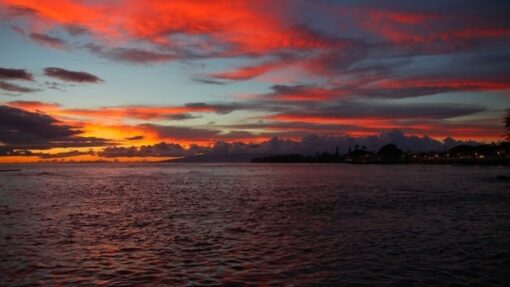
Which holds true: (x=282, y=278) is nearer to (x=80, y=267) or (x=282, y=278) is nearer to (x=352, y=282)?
(x=352, y=282)

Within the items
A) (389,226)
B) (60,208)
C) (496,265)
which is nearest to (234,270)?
(496,265)

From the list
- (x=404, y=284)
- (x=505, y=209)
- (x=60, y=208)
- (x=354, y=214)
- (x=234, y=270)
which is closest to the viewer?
(x=404, y=284)

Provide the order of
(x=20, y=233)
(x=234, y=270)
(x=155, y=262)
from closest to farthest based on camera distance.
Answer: (x=234, y=270), (x=155, y=262), (x=20, y=233)

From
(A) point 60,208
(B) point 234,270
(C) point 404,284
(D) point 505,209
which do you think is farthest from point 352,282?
(A) point 60,208

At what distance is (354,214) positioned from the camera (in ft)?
142

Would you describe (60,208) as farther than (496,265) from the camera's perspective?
Yes

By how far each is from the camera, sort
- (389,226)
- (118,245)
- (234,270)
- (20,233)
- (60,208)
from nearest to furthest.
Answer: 1. (234,270)
2. (118,245)
3. (20,233)
4. (389,226)
5. (60,208)

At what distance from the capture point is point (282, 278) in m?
19.1

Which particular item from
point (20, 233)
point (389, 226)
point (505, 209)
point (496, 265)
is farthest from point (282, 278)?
point (505, 209)

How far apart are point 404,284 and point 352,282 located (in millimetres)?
2100

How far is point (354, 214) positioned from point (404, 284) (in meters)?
25.0

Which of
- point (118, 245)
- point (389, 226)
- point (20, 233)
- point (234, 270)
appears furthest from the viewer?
point (389, 226)

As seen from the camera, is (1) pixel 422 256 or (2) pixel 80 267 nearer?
(2) pixel 80 267

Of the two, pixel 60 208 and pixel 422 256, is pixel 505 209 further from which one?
pixel 60 208
